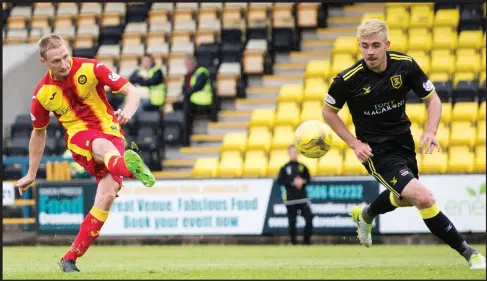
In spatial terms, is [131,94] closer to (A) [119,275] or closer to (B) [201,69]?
(A) [119,275]

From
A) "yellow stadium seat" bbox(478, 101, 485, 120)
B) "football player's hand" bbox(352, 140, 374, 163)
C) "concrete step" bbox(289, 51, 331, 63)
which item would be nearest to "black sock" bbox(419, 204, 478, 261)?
"football player's hand" bbox(352, 140, 374, 163)

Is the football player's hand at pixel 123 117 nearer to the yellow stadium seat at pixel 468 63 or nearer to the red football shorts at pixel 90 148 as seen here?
the red football shorts at pixel 90 148

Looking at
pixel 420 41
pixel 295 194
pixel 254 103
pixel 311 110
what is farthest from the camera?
pixel 254 103

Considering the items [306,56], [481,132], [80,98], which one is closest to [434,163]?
[481,132]

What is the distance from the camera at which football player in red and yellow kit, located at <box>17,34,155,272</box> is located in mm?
9516

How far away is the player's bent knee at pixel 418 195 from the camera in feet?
28.9

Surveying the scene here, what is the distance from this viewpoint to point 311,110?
2020 cm

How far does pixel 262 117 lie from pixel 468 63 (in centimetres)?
423

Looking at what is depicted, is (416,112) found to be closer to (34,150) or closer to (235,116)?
(235,116)

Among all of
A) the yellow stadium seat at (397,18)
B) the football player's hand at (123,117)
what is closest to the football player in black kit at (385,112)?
the football player's hand at (123,117)

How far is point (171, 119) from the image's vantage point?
2077cm

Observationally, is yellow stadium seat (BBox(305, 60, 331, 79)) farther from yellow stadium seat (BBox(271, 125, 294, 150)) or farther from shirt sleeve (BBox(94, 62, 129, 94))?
shirt sleeve (BBox(94, 62, 129, 94))

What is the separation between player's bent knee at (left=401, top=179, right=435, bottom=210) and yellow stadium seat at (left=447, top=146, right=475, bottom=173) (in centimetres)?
941

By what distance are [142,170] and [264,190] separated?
30.6 feet
